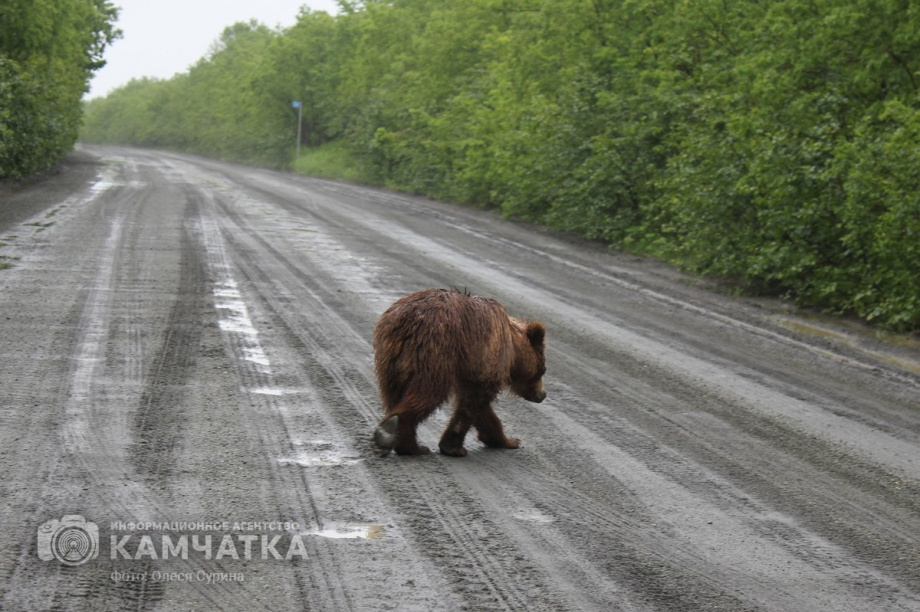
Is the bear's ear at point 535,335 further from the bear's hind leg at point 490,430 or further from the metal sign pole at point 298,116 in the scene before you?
the metal sign pole at point 298,116

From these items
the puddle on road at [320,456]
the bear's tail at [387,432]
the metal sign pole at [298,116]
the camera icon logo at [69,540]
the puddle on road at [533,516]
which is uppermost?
the metal sign pole at [298,116]

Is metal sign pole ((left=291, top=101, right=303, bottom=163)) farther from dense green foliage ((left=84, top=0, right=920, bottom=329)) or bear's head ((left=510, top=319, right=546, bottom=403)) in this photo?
bear's head ((left=510, top=319, right=546, bottom=403))

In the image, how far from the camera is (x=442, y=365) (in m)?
5.54

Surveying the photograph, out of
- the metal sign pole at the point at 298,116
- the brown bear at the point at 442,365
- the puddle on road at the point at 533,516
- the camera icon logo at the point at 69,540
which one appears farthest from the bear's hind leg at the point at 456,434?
the metal sign pole at the point at 298,116

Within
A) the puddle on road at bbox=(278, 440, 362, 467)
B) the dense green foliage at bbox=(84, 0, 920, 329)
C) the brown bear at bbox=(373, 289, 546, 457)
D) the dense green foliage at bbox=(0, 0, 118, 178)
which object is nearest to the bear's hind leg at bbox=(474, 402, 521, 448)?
the brown bear at bbox=(373, 289, 546, 457)

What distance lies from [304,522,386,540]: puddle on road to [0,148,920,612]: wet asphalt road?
1 centimetres

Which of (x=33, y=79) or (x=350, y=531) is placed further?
(x=33, y=79)

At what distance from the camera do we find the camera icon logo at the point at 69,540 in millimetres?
3944

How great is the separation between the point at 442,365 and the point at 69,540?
2181mm

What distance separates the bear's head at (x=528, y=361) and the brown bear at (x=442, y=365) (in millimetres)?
131

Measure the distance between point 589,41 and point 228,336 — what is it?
15394 mm

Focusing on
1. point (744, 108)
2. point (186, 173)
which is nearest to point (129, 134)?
point (186, 173)

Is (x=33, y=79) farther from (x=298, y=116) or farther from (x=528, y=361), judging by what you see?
(x=298, y=116)

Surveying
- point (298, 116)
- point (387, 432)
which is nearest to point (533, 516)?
point (387, 432)
